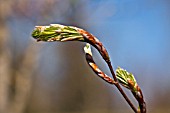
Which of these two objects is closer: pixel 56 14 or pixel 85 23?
pixel 56 14

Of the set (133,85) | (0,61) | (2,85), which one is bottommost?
(133,85)

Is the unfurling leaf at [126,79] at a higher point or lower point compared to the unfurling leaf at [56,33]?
lower

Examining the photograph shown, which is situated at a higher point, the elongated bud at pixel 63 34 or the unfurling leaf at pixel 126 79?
the elongated bud at pixel 63 34

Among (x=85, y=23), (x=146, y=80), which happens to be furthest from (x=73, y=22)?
(x=146, y=80)

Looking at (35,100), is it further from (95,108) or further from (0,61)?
(0,61)

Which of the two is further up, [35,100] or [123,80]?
[35,100]

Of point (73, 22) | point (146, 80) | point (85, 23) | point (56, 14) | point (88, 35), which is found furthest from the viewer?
point (146, 80)

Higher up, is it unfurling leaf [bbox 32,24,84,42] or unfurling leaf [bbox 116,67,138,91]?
unfurling leaf [bbox 32,24,84,42]

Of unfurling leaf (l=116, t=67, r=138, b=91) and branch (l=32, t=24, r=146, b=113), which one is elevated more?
branch (l=32, t=24, r=146, b=113)

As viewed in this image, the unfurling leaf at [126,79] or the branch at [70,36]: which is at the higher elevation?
the branch at [70,36]

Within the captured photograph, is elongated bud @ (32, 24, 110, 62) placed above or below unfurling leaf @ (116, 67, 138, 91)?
above

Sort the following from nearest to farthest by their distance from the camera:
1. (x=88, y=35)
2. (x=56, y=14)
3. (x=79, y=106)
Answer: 1. (x=88, y=35)
2. (x=56, y=14)
3. (x=79, y=106)
